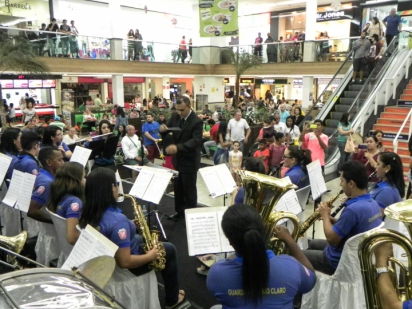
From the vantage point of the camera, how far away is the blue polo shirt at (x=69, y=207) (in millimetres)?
2867

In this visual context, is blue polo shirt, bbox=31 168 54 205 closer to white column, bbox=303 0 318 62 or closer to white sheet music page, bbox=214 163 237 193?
white sheet music page, bbox=214 163 237 193

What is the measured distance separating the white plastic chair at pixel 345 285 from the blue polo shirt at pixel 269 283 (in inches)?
41.4

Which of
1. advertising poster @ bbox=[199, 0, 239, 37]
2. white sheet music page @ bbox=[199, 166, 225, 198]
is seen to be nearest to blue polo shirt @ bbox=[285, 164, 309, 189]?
white sheet music page @ bbox=[199, 166, 225, 198]

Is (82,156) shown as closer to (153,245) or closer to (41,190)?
(41,190)

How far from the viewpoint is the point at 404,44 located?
11.1 meters

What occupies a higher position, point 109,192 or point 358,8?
point 358,8

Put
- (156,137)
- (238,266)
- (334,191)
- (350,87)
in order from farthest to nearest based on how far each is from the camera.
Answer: (350,87), (156,137), (334,191), (238,266)

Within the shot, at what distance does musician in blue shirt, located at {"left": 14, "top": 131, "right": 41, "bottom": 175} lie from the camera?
166 inches

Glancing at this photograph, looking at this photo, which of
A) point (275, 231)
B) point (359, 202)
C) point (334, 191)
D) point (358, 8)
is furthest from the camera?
point (358, 8)

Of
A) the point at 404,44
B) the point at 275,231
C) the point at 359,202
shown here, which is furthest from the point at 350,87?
the point at 275,231

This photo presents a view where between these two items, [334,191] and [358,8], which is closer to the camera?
[334,191]

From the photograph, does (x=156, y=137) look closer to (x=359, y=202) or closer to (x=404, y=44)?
(x=359, y=202)

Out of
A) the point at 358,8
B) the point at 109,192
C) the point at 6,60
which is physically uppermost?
the point at 358,8

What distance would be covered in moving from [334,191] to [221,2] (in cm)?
682
